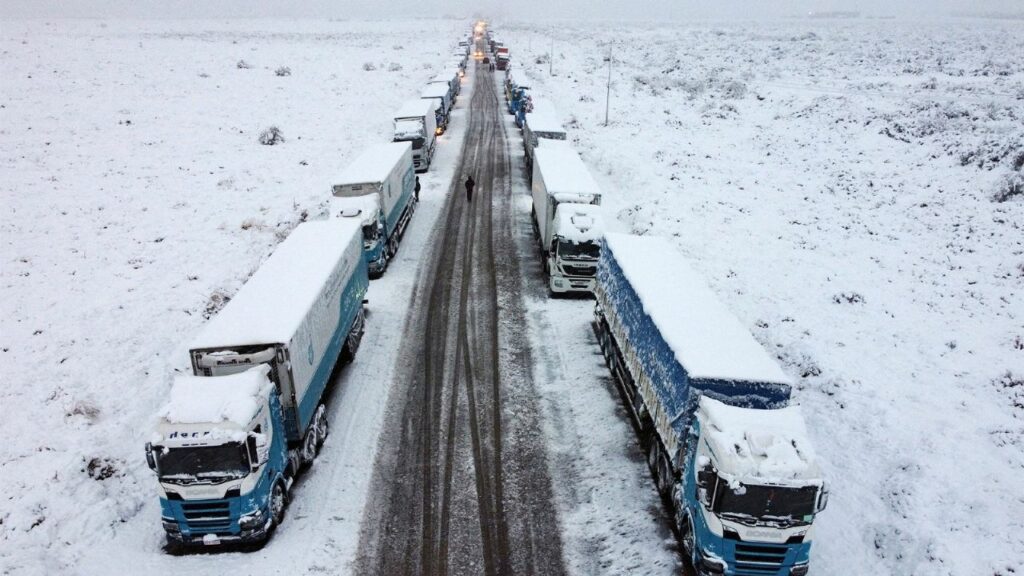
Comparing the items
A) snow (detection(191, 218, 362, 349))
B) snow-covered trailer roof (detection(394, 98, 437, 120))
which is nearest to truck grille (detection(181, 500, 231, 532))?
snow (detection(191, 218, 362, 349))

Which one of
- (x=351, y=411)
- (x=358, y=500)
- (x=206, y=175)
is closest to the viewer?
(x=358, y=500)

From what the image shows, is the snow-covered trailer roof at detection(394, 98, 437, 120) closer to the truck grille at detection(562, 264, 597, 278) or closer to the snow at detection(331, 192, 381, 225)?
the snow at detection(331, 192, 381, 225)

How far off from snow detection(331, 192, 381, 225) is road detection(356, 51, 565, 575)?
338 centimetres

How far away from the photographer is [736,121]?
4794cm

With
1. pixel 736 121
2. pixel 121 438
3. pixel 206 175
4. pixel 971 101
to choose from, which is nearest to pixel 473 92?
pixel 736 121

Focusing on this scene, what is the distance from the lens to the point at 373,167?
25.3 m

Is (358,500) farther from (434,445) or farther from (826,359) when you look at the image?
(826,359)

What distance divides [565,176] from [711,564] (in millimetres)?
17771

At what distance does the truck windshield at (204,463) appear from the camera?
1044 cm

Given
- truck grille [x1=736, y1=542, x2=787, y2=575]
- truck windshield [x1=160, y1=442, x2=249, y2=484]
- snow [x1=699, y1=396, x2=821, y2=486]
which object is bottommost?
truck grille [x1=736, y1=542, x2=787, y2=575]

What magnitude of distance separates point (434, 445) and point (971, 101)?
48.3 metres

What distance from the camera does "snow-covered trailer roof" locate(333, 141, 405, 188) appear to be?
2359 centimetres

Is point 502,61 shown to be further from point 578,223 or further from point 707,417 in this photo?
point 707,417

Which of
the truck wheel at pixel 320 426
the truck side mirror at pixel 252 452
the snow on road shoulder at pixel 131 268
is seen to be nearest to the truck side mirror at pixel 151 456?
the truck side mirror at pixel 252 452
